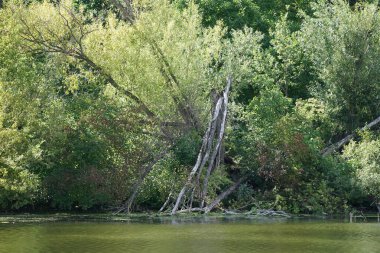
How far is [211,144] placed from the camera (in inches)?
1443

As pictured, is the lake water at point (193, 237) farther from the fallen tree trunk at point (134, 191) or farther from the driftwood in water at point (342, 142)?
the driftwood in water at point (342, 142)

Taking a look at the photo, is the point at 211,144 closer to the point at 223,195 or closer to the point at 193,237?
the point at 223,195

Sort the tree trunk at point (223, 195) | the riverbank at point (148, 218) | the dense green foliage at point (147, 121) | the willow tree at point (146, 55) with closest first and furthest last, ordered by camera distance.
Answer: the riverbank at point (148, 218)
the tree trunk at point (223, 195)
the dense green foliage at point (147, 121)
the willow tree at point (146, 55)

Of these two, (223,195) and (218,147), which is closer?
(223,195)

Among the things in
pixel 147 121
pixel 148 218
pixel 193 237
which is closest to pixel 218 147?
pixel 147 121

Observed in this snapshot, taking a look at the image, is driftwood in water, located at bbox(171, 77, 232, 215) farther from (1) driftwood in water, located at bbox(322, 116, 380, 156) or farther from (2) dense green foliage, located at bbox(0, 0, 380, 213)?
(1) driftwood in water, located at bbox(322, 116, 380, 156)

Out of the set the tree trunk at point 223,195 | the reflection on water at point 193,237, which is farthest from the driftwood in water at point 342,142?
the reflection on water at point 193,237

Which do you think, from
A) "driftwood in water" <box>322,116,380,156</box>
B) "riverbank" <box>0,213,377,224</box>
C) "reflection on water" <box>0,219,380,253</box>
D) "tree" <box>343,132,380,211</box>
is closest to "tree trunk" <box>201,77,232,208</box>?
"riverbank" <box>0,213,377,224</box>

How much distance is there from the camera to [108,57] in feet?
124

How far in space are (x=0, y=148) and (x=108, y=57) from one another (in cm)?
761

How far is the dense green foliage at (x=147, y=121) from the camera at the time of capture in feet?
115

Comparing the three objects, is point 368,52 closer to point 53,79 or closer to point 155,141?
point 155,141

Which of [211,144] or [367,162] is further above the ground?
[211,144]

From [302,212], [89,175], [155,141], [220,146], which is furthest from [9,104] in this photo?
[302,212]
